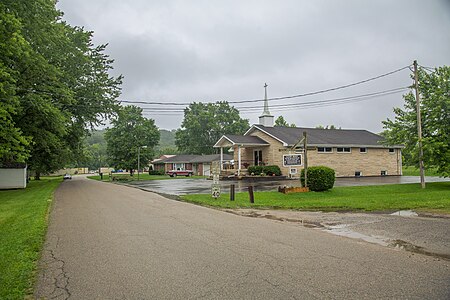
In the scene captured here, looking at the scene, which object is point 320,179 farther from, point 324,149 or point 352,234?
point 324,149

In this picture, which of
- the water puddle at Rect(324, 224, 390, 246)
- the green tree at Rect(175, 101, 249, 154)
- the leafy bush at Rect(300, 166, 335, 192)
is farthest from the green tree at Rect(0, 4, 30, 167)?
the green tree at Rect(175, 101, 249, 154)

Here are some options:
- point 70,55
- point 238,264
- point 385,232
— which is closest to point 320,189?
point 385,232

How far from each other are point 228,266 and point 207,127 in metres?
76.7

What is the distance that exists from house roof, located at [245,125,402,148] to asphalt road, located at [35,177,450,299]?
25.7m

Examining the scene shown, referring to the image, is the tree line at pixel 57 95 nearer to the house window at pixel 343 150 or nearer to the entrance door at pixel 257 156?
the house window at pixel 343 150

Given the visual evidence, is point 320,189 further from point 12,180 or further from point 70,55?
point 12,180

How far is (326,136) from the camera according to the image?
124 ft

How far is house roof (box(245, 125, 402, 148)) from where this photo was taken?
1373 inches

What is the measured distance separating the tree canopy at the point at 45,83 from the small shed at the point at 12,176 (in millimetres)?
1010

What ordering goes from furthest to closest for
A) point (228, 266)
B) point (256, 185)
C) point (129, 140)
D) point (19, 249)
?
point (129, 140)
point (256, 185)
point (19, 249)
point (228, 266)

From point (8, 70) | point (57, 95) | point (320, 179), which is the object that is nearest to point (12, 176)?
point (57, 95)

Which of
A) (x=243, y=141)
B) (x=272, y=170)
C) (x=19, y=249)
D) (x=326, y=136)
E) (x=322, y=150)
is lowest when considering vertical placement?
(x=19, y=249)

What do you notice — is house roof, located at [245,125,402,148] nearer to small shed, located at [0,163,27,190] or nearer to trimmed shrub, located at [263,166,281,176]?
trimmed shrub, located at [263,166,281,176]

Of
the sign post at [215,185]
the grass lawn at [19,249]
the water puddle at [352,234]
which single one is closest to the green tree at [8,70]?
the grass lawn at [19,249]
